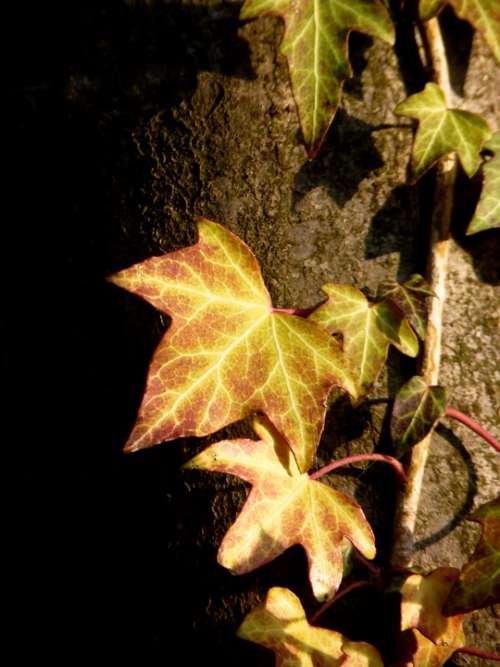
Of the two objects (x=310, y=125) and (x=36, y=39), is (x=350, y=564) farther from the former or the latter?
(x=36, y=39)

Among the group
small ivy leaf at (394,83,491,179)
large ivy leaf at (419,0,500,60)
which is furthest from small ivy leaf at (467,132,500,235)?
large ivy leaf at (419,0,500,60)

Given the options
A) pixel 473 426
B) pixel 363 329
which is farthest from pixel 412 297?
pixel 473 426

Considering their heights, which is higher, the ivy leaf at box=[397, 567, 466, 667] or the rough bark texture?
the rough bark texture

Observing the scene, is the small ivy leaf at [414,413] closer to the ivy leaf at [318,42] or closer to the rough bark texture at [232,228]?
the rough bark texture at [232,228]

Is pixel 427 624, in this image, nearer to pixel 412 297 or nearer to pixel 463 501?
pixel 463 501

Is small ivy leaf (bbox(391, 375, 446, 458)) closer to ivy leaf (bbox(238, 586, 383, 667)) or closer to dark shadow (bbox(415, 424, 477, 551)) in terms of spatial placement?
dark shadow (bbox(415, 424, 477, 551))

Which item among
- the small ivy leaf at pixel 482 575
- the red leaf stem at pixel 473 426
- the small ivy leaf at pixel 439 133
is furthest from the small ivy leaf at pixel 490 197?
the small ivy leaf at pixel 482 575
